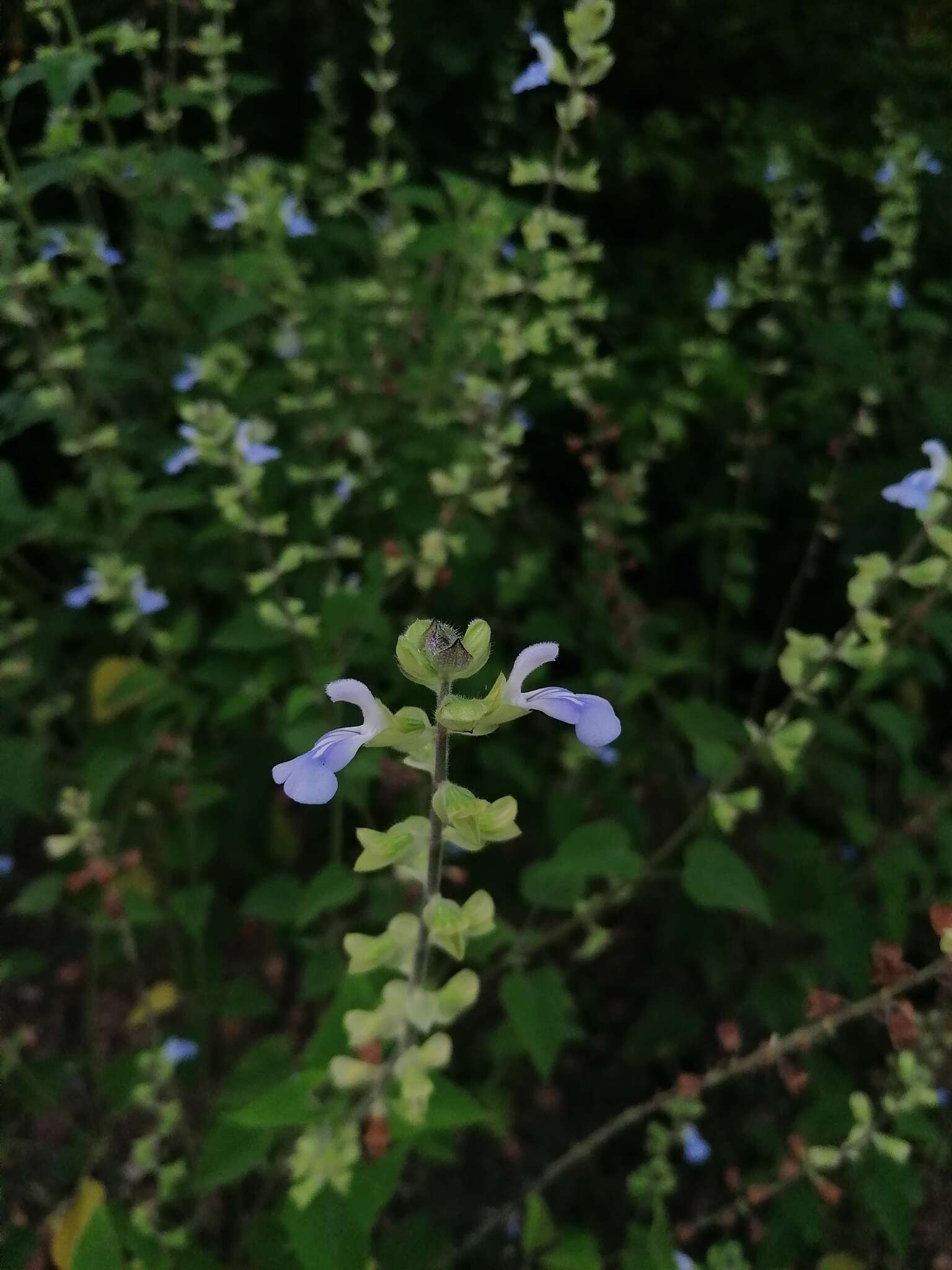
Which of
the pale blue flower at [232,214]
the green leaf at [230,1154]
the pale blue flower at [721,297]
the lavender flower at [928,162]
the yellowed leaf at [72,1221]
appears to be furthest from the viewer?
the pale blue flower at [721,297]

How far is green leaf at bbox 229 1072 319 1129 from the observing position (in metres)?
1.09

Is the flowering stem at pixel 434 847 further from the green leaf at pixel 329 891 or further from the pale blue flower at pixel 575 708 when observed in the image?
the green leaf at pixel 329 891

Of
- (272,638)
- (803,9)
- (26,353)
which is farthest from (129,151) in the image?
(803,9)

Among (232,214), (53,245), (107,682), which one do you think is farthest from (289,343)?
(107,682)

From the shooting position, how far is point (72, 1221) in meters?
1.77

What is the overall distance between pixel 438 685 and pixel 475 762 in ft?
5.41

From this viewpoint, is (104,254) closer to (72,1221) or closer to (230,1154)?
(230,1154)

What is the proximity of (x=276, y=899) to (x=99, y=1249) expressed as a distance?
0.81 meters

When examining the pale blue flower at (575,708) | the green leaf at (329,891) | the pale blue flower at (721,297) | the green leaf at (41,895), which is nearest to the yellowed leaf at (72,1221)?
the green leaf at (41,895)

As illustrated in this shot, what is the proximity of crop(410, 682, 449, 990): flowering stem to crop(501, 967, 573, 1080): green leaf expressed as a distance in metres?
0.52

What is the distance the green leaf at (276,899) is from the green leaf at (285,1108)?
2.26ft

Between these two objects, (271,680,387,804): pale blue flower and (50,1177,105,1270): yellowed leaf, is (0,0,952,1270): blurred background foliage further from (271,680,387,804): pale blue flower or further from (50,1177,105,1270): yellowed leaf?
(271,680,387,804): pale blue flower

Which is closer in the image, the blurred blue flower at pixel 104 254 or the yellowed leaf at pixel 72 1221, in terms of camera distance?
the yellowed leaf at pixel 72 1221

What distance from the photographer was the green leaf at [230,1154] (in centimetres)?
132
